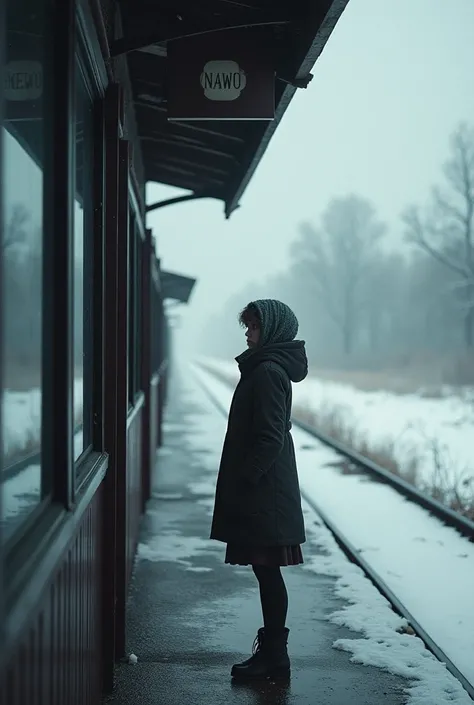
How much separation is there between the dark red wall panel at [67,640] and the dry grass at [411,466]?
613 centimetres

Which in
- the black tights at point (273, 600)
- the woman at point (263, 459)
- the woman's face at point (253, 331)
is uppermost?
the woman's face at point (253, 331)

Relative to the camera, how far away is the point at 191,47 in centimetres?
552

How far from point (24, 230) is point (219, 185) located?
7002 mm

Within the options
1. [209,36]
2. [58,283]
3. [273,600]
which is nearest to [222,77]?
[209,36]

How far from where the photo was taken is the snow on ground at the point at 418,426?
13578 millimetres

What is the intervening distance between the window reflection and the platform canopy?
6.12 ft

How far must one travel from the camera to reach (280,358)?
447 centimetres

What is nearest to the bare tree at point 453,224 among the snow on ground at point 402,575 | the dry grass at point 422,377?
the dry grass at point 422,377

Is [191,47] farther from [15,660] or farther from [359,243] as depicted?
[359,243]

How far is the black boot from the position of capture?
183 inches

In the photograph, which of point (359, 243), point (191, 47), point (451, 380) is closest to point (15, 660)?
point (191, 47)

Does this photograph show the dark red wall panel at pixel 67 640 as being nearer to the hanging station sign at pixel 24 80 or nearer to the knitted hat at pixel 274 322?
the knitted hat at pixel 274 322

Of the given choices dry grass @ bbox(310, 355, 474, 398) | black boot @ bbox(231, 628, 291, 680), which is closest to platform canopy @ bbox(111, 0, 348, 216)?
black boot @ bbox(231, 628, 291, 680)

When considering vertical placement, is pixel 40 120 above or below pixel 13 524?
above
